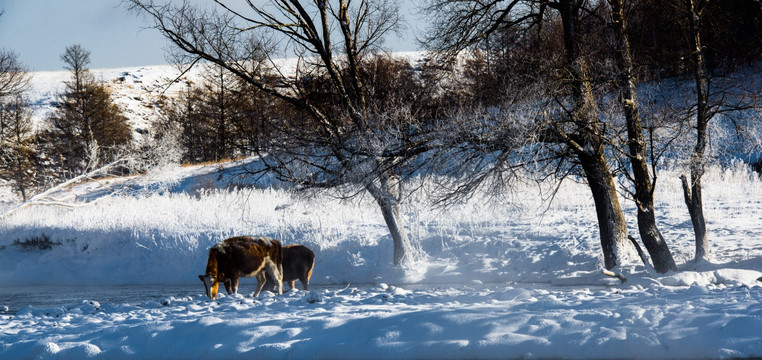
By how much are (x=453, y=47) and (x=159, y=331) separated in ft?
29.6

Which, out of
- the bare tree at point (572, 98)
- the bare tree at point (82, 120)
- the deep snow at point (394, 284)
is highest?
the bare tree at point (82, 120)

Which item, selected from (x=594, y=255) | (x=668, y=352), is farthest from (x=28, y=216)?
(x=668, y=352)

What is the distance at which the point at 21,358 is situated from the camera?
6645 mm

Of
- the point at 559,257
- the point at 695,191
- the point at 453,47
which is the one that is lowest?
the point at 559,257

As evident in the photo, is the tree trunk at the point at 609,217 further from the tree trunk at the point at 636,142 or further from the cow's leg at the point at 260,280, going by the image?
the cow's leg at the point at 260,280

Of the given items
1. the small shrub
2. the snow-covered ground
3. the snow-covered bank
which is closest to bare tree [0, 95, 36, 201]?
the snow-covered ground

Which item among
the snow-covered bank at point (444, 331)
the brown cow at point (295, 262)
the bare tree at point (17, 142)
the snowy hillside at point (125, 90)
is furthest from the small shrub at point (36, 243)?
the snowy hillside at point (125, 90)

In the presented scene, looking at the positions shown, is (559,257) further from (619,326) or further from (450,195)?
(619,326)

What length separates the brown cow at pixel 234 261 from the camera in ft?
35.6

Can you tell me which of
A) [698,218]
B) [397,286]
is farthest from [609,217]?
[397,286]

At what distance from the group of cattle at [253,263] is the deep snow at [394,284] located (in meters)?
0.47

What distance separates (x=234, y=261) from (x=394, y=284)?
590cm

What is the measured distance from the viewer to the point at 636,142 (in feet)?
39.2

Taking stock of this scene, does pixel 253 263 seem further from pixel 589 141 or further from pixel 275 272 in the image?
pixel 589 141
